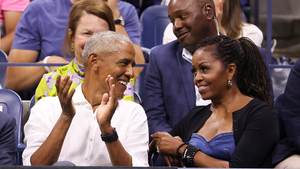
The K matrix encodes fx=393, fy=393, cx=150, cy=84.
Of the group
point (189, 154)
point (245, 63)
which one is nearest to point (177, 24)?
point (245, 63)

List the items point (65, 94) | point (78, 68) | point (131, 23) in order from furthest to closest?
point (131, 23) → point (78, 68) → point (65, 94)

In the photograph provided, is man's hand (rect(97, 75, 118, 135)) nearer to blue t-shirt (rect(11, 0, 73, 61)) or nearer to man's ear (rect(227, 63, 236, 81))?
man's ear (rect(227, 63, 236, 81))

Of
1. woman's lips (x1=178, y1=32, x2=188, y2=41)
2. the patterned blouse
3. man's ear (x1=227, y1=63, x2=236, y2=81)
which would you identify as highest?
woman's lips (x1=178, y1=32, x2=188, y2=41)

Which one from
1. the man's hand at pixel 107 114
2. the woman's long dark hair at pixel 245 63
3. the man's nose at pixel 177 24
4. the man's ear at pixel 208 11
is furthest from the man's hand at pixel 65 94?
the man's ear at pixel 208 11

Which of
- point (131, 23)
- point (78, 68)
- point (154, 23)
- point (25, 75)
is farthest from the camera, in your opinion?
point (154, 23)

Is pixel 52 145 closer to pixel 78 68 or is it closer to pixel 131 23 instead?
pixel 78 68

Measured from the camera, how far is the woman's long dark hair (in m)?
1.53

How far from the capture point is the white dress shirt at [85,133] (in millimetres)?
1433

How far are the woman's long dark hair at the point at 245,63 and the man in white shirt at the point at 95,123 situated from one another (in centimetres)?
35

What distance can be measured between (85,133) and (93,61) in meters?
0.28

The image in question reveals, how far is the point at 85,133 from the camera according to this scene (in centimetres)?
149

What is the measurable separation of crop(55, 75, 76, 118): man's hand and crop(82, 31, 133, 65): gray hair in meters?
0.30

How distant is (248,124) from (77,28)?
0.91 meters

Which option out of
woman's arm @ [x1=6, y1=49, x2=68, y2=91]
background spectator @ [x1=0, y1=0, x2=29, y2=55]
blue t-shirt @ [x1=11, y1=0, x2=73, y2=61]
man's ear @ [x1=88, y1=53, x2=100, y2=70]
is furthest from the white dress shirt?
background spectator @ [x1=0, y1=0, x2=29, y2=55]
